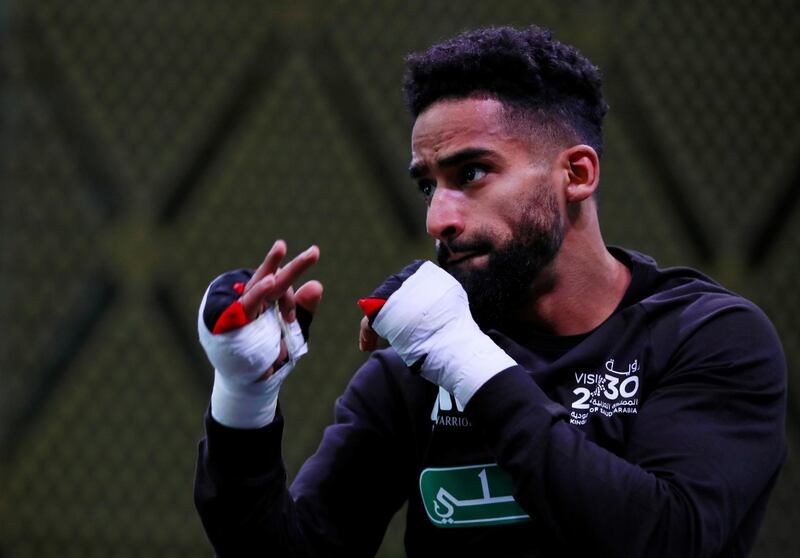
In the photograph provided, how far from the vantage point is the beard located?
120 centimetres

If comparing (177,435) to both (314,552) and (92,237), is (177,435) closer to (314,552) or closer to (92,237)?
(92,237)

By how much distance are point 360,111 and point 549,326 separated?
134 centimetres

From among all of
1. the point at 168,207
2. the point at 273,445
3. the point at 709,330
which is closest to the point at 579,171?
the point at 709,330

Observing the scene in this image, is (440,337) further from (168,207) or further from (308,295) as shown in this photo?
(168,207)

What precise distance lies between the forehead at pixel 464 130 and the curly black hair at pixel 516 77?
0.02 m

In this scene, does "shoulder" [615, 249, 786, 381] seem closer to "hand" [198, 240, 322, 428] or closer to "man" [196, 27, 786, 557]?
"man" [196, 27, 786, 557]

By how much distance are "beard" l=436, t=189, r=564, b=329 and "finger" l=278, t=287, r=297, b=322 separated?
0.61ft

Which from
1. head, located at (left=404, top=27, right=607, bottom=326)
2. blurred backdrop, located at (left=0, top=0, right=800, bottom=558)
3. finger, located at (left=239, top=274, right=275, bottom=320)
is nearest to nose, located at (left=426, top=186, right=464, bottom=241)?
head, located at (left=404, top=27, right=607, bottom=326)

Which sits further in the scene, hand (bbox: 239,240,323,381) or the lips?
the lips

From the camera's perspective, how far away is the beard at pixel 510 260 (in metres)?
1.20

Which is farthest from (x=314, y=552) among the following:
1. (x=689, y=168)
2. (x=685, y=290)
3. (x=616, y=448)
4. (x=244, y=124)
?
(x=689, y=168)

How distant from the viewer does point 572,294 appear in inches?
49.8

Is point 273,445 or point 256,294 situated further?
point 273,445

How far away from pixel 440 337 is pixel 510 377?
76mm
